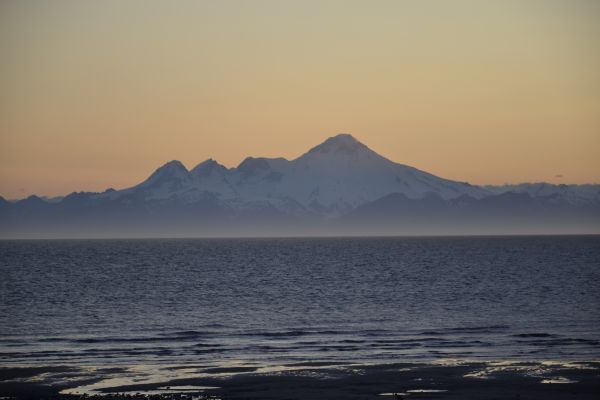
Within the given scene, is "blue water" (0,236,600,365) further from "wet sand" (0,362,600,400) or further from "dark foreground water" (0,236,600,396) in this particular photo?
"wet sand" (0,362,600,400)

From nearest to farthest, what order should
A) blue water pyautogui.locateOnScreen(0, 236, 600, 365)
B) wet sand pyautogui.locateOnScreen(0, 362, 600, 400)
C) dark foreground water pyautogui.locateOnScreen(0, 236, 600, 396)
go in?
wet sand pyautogui.locateOnScreen(0, 362, 600, 400) → dark foreground water pyautogui.locateOnScreen(0, 236, 600, 396) → blue water pyautogui.locateOnScreen(0, 236, 600, 365)

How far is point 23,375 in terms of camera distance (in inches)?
1630

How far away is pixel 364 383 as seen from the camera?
39094mm

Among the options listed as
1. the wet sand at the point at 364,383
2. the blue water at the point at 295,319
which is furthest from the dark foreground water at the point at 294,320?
the wet sand at the point at 364,383

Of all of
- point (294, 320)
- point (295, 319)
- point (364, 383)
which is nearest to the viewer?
point (364, 383)

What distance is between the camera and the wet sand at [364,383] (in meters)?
36.6

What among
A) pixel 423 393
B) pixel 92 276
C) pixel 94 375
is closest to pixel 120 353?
pixel 94 375

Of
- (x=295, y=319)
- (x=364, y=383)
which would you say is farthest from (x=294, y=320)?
(x=364, y=383)

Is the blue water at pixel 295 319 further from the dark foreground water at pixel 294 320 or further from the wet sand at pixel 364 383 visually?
the wet sand at pixel 364 383

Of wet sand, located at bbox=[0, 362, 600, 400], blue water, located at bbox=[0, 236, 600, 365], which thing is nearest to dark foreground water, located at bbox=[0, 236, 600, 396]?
blue water, located at bbox=[0, 236, 600, 365]

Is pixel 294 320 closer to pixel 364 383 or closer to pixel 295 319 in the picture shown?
pixel 295 319

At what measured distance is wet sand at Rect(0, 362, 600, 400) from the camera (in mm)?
36594

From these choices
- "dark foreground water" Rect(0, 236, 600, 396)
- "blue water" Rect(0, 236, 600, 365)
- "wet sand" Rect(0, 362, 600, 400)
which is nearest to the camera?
"wet sand" Rect(0, 362, 600, 400)

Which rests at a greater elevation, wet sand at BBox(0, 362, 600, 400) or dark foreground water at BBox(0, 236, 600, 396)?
dark foreground water at BBox(0, 236, 600, 396)
